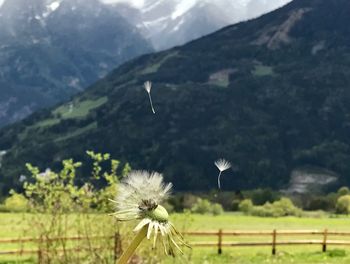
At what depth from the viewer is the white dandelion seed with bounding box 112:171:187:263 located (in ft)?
8.78

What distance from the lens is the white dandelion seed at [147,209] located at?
268cm

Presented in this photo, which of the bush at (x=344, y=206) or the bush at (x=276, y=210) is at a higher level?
the bush at (x=344, y=206)

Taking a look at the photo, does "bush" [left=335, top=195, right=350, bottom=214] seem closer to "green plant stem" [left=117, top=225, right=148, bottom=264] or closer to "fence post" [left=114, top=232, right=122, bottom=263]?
"fence post" [left=114, top=232, right=122, bottom=263]

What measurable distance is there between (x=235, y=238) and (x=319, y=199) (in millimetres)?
81948

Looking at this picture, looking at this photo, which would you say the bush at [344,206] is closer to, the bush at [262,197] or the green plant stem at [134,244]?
the bush at [262,197]

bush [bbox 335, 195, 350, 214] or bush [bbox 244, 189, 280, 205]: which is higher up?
bush [bbox 244, 189, 280, 205]

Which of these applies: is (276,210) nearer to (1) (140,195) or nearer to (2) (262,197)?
(2) (262,197)

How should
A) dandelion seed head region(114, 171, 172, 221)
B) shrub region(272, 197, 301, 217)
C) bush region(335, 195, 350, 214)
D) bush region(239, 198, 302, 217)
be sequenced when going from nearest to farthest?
dandelion seed head region(114, 171, 172, 221) → bush region(239, 198, 302, 217) → shrub region(272, 197, 301, 217) → bush region(335, 195, 350, 214)

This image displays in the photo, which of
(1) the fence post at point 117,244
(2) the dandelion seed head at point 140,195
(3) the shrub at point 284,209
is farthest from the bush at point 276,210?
(2) the dandelion seed head at point 140,195

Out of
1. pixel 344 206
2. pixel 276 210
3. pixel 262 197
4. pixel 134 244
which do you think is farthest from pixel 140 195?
pixel 262 197

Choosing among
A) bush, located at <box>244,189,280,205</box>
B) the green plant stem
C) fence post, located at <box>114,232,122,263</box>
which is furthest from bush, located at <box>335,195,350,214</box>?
the green plant stem

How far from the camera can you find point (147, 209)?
2.77 m

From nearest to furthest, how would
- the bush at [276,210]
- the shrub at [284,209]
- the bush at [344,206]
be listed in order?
the bush at [276,210], the shrub at [284,209], the bush at [344,206]

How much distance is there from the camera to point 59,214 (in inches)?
786
